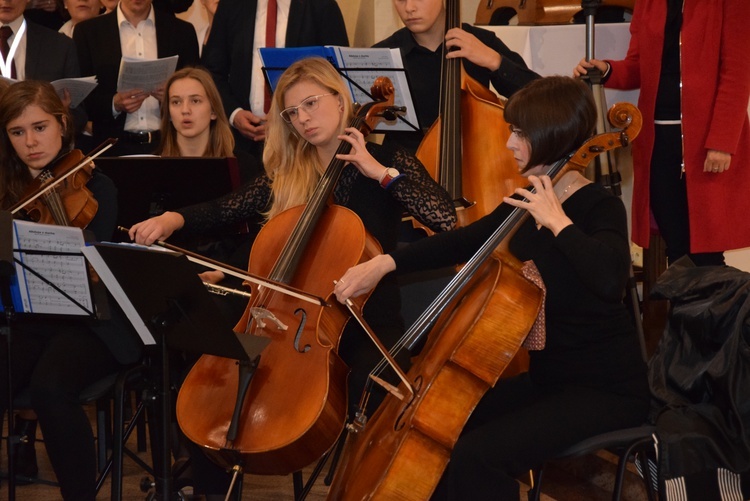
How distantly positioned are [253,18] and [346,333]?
66.1 inches

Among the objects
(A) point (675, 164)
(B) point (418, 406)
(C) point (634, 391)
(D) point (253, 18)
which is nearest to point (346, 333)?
(B) point (418, 406)

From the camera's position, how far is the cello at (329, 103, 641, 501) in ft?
6.11

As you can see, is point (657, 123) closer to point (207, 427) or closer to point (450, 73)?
point (450, 73)

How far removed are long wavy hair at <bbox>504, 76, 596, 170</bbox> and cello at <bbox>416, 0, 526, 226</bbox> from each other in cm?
69

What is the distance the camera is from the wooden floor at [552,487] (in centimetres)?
280

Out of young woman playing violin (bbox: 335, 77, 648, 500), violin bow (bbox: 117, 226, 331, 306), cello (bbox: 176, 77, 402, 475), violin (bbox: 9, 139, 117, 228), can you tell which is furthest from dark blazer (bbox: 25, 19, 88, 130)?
young woman playing violin (bbox: 335, 77, 648, 500)

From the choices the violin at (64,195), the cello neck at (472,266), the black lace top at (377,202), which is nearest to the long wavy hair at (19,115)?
the violin at (64,195)

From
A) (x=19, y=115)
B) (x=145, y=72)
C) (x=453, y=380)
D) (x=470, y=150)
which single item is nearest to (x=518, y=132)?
(x=453, y=380)

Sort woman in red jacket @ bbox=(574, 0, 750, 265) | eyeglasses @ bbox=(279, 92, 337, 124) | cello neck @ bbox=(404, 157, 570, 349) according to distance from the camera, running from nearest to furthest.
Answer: cello neck @ bbox=(404, 157, 570, 349) → eyeglasses @ bbox=(279, 92, 337, 124) → woman in red jacket @ bbox=(574, 0, 750, 265)

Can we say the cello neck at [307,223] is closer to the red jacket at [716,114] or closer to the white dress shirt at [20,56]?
the red jacket at [716,114]

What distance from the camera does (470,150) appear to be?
112 inches

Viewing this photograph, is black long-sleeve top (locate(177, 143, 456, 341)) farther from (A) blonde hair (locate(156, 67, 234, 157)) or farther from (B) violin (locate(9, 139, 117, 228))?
(A) blonde hair (locate(156, 67, 234, 157))

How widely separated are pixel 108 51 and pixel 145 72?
21.3 inches

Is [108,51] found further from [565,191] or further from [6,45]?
[565,191]
